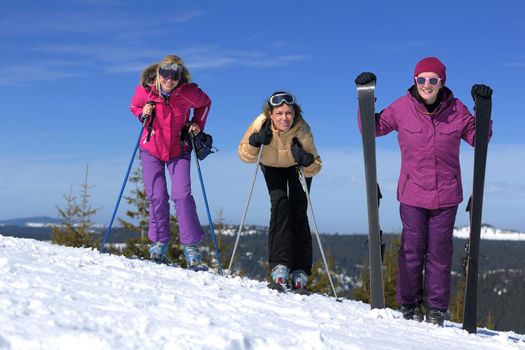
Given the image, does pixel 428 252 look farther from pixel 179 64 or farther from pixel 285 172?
pixel 179 64

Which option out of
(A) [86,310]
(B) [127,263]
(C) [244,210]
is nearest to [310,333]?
(A) [86,310]

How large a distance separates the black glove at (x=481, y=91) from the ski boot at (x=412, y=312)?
217 centimetres

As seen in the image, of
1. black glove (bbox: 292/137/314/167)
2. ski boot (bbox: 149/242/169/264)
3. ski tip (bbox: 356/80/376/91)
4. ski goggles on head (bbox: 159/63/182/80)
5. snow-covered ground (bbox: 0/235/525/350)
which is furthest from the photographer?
ski boot (bbox: 149/242/169/264)

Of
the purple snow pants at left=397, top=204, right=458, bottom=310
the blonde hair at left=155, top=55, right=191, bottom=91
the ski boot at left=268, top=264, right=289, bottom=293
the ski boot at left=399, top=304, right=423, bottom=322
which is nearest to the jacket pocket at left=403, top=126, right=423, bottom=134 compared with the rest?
the purple snow pants at left=397, top=204, right=458, bottom=310

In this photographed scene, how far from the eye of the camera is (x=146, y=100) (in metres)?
6.93

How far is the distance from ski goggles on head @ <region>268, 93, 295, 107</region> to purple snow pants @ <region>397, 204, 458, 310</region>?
1628mm

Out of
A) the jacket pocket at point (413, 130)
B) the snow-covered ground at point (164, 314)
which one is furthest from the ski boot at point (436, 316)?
the jacket pocket at point (413, 130)

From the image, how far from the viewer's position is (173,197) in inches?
264

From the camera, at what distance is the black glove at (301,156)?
19.8 feet

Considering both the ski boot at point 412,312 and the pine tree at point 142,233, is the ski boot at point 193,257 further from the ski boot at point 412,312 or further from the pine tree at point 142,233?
the pine tree at point 142,233

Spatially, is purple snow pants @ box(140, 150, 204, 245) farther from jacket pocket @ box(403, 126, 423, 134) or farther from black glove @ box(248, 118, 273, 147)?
jacket pocket @ box(403, 126, 423, 134)

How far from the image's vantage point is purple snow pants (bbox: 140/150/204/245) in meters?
6.69

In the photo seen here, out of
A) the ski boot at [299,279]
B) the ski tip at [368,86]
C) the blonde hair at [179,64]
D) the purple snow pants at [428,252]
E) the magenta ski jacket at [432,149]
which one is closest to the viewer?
the magenta ski jacket at [432,149]

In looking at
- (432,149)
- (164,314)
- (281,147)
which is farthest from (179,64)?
(164,314)
